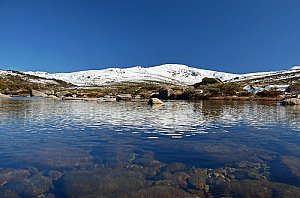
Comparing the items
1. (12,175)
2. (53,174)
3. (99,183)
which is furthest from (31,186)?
(99,183)

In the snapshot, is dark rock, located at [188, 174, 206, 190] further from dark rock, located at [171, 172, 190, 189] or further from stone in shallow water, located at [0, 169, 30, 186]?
stone in shallow water, located at [0, 169, 30, 186]

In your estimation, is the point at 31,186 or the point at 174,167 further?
the point at 174,167

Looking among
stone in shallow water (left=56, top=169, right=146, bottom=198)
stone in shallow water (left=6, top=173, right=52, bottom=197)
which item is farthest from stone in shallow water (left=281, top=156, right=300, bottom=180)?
stone in shallow water (left=6, top=173, right=52, bottom=197)

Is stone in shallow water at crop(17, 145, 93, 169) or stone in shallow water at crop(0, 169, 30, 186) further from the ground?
stone in shallow water at crop(17, 145, 93, 169)

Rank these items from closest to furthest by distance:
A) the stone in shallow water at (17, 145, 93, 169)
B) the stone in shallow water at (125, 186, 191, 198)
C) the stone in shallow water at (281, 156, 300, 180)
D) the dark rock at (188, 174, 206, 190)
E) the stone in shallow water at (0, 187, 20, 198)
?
the stone in shallow water at (0, 187, 20, 198), the stone in shallow water at (125, 186, 191, 198), the dark rock at (188, 174, 206, 190), the stone in shallow water at (281, 156, 300, 180), the stone in shallow water at (17, 145, 93, 169)

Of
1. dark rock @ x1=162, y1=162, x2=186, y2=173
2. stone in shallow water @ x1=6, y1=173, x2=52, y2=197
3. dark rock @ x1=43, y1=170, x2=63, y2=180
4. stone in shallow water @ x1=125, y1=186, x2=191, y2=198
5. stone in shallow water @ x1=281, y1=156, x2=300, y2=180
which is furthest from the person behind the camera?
dark rock @ x1=162, y1=162, x2=186, y2=173

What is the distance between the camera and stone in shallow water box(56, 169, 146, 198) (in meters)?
6.71

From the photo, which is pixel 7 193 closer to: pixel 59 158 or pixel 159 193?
pixel 59 158

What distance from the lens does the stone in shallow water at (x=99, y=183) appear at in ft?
22.0

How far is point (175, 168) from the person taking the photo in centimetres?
863

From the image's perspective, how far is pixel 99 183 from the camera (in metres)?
7.25

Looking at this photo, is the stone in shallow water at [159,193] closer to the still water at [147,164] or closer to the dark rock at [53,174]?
the still water at [147,164]

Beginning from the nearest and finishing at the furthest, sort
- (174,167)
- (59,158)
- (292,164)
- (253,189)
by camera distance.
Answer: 1. (253,189)
2. (174,167)
3. (292,164)
4. (59,158)

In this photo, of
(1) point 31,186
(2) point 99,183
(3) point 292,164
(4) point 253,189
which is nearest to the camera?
(4) point 253,189
